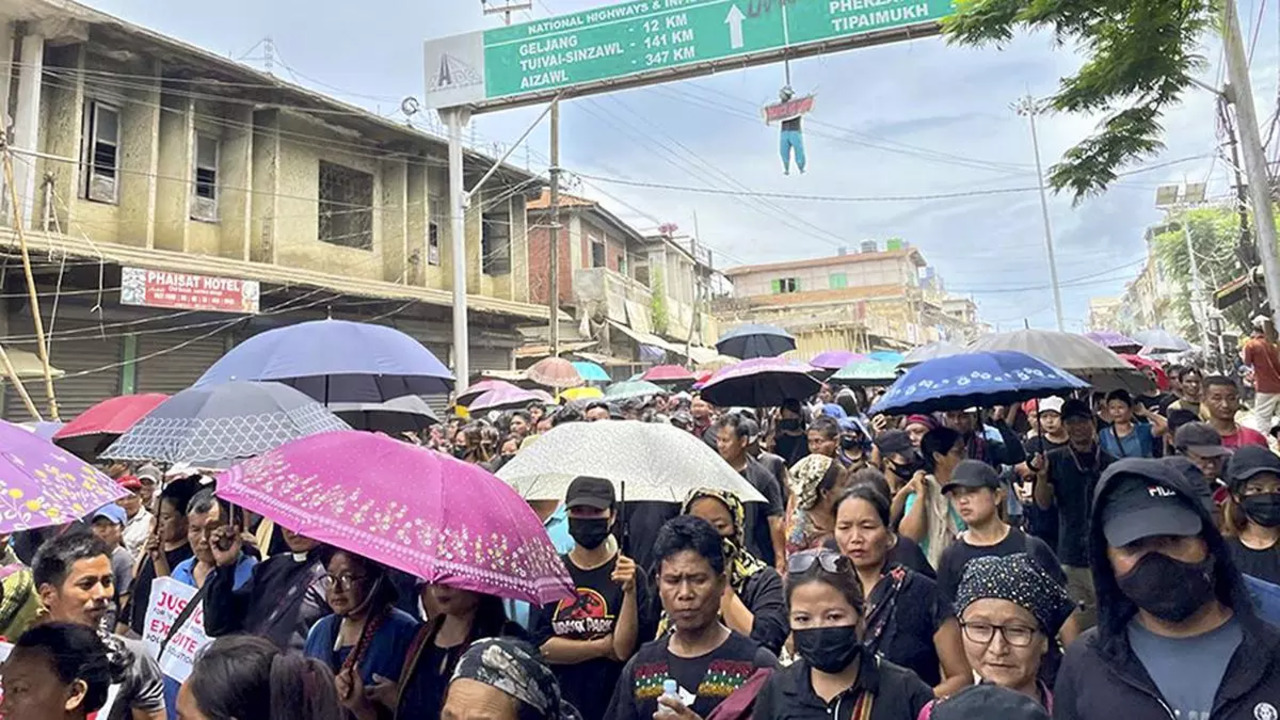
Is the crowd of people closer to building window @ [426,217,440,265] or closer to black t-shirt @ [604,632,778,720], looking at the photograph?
black t-shirt @ [604,632,778,720]

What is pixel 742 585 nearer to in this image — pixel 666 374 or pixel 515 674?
pixel 515 674

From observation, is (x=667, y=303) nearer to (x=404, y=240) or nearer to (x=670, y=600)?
(x=404, y=240)

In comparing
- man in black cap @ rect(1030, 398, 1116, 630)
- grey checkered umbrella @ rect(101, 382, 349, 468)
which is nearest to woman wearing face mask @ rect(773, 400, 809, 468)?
man in black cap @ rect(1030, 398, 1116, 630)

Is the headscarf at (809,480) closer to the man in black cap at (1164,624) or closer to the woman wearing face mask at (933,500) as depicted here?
the woman wearing face mask at (933,500)

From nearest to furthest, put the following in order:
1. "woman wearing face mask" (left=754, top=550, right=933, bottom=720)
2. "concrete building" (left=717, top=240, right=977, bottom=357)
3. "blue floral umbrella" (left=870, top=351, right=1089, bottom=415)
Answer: "woman wearing face mask" (left=754, top=550, right=933, bottom=720) → "blue floral umbrella" (left=870, top=351, right=1089, bottom=415) → "concrete building" (left=717, top=240, right=977, bottom=357)

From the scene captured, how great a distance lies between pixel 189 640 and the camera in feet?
10.4

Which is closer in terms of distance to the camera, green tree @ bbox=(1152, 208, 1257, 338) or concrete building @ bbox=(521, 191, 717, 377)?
concrete building @ bbox=(521, 191, 717, 377)

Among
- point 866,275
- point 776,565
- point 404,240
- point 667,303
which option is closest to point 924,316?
point 866,275

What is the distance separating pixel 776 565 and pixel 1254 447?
2.60 meters

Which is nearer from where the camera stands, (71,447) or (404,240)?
(71,447)

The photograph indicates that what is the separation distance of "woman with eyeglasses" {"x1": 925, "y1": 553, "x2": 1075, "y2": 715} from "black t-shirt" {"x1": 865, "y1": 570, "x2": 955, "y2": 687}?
0.63m

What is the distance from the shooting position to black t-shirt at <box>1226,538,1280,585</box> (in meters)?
3.18

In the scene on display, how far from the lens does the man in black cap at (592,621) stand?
10.1ft

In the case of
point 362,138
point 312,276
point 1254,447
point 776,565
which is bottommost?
point 776,565
